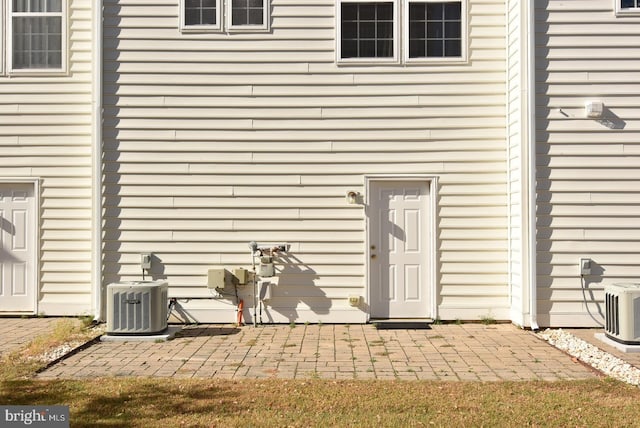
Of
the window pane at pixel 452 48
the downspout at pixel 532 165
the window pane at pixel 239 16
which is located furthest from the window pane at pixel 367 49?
the downspout at pixel 532 165

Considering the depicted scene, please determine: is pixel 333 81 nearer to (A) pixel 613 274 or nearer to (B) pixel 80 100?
(B) pixel 80 100

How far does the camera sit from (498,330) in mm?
7852

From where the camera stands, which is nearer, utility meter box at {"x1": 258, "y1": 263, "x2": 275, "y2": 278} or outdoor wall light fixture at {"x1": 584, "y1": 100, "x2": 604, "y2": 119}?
outdoor wall light fixture at {"x1": 584, "y1": 100, "x2": 604, "y2": 119}

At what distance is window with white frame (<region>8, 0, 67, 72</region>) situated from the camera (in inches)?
348

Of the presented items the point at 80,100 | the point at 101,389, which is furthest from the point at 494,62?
the point at 101,389

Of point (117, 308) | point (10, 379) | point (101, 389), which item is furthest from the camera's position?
point (117, 308)

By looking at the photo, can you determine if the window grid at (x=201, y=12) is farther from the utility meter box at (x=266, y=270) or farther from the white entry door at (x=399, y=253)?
the utility meter box at (x=266, y=270)

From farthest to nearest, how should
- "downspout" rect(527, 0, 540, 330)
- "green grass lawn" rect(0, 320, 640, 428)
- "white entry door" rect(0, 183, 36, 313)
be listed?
"white entry door" rect(0, 183, 36, 313) → "downspout" rect(527, 0, 540, 330) → "green grass lawn" rect(0, 320, 640, 428)

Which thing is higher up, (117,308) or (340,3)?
(340,3)

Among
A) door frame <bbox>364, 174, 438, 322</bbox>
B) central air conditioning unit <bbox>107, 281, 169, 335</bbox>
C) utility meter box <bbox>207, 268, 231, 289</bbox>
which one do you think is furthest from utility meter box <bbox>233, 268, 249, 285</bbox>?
door frame <bbox>364, 174, 438, 322</bbox>

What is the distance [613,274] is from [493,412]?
13.7 feet

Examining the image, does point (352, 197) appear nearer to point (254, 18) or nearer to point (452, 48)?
point (452, 48)

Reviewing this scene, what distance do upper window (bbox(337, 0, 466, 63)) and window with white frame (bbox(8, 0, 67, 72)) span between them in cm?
416

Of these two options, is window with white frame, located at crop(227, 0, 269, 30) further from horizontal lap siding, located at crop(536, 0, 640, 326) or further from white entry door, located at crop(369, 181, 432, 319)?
horizontal lap siding, located at crop(536, 0, 640, 326)
